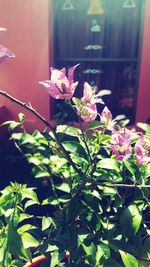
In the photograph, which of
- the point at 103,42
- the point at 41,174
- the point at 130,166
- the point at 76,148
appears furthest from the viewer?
the point at 103,42

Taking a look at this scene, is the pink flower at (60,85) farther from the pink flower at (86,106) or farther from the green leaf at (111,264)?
the green leaf at (111,264)

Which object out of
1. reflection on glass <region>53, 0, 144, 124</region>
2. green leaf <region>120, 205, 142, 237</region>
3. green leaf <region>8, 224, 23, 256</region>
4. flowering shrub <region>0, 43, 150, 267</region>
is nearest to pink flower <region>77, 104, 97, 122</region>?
flowering shrub <region>0, 43, 150, 267</region>

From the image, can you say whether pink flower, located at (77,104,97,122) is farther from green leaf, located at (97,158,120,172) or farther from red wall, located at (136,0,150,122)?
red wall, located at (136,0,150,122)

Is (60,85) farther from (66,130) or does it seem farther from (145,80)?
(145,80)

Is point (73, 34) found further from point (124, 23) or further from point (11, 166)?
point (11, 166)

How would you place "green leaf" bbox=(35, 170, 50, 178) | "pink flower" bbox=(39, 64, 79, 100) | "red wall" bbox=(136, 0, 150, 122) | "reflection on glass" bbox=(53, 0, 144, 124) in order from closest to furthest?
1. "pink flower" bbox=(39, 64, 79, 100)
2. "green leaf" bbox=(35, 170, 50, 178)
3. "red wall" bbox=(136, 0, 150, 122)
4. "reflection on glass" bbox=(53, 0, 144, 124)

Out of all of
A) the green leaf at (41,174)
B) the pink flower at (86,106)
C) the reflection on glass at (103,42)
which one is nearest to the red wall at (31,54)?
the reflection on glass at (103,42)

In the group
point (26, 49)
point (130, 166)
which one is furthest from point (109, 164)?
point (26, 49)
